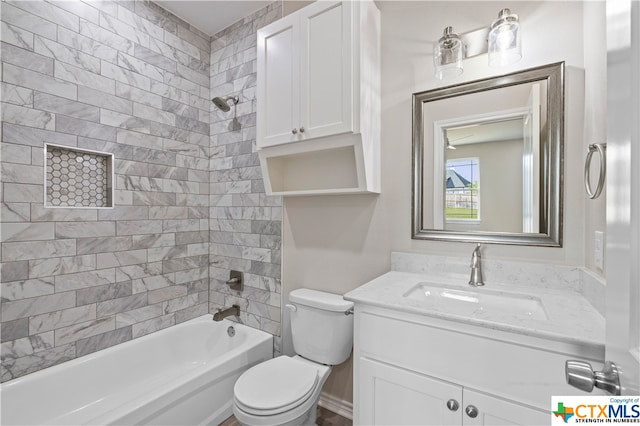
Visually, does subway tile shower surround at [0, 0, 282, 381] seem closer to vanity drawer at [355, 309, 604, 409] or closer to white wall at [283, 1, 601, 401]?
white wall at [283, 1, 601, 401]

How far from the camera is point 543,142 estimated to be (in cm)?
133

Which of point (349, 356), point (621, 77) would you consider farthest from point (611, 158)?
point (349, 356)

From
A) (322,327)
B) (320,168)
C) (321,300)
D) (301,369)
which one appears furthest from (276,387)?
(320,168)

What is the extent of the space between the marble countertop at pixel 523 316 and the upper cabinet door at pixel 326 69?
2.71 feet

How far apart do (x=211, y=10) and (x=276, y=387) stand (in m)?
2.58

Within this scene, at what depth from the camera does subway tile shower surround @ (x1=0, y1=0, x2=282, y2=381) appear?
5.15ft

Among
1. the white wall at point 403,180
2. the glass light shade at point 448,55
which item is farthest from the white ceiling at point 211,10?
the glass light shade at point 448,55

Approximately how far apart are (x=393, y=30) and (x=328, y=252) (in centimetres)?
138

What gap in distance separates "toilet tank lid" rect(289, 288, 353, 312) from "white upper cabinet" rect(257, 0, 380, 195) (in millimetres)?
634

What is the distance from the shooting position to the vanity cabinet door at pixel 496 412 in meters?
0.89

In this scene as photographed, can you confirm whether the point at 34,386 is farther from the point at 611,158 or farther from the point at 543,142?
the point at 543,142

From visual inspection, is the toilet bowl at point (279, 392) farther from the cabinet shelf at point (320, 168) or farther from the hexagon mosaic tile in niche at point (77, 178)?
the hexagon mosaic tile in niche at point (77, 178)

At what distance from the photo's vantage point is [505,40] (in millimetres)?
1361

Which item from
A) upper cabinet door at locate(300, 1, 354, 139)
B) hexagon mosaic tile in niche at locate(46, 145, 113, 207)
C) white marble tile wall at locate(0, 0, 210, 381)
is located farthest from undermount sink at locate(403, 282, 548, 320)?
hexagon mosaic tile in niche at locate(46, 145, 113, 207)
